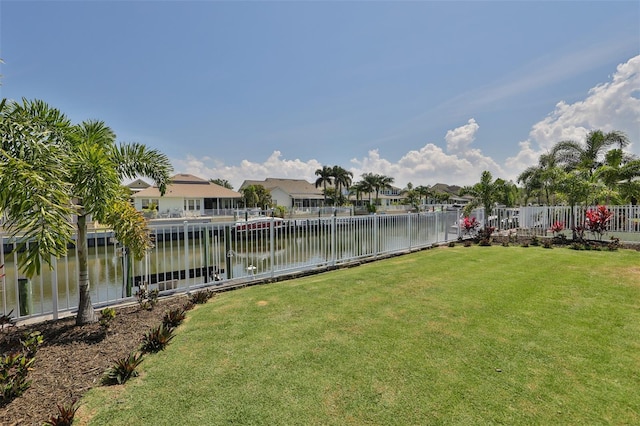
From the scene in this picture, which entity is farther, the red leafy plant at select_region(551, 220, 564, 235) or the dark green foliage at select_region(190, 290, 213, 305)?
the red leafy plant at select_region(551, 220, 564, 235)

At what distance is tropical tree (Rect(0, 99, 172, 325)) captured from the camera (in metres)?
2.33

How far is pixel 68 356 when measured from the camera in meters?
3.17

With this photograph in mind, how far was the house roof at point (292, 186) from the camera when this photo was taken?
50987 millimetres

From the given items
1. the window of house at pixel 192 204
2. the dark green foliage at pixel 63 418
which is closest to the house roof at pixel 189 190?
the window of house at pixel 192 204

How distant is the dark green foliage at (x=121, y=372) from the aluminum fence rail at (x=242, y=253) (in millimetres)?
1992

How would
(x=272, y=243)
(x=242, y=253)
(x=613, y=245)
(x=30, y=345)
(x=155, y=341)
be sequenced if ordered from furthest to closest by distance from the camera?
(x=613, y=245) → (x=242, y=253) → (x=272, y=243) → (x=155, y=341) → (x=30, y=345)

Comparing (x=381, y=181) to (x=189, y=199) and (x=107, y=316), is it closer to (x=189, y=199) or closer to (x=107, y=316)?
(x=189, y=199)

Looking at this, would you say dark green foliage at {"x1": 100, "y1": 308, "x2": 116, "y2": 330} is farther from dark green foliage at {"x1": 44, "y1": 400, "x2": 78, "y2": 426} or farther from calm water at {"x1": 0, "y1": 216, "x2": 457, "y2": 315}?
dark green foliage at {"x1": 44, "y1": 400, "x2": 78, "y2": 426}

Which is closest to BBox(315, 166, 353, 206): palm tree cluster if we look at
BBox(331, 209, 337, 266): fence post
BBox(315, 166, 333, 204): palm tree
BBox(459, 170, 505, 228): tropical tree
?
BBox(315, 166, 333, 204): palm tree

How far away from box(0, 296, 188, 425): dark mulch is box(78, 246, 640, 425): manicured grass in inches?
11.9

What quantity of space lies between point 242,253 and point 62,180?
4138mm

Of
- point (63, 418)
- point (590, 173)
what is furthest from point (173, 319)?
point (590, 173)

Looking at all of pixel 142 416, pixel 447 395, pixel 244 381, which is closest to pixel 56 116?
pixel 142 416

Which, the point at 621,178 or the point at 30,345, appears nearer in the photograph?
the point at 30,345
